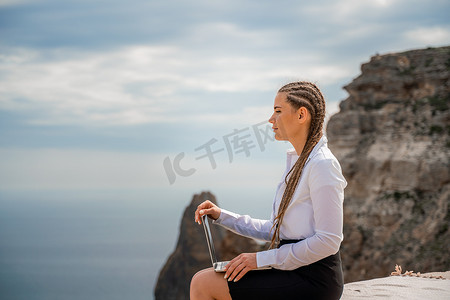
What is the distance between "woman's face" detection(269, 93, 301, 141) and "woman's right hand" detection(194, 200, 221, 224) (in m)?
0.69

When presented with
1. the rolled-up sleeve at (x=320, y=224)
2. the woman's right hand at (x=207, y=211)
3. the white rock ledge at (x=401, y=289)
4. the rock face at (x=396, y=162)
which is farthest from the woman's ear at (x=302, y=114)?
the rock face at (x=396, y=162)

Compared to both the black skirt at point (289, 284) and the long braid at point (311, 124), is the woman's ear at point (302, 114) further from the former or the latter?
the black skirt at point (289, 284)

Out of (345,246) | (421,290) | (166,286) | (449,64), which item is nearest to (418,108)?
(449,64)

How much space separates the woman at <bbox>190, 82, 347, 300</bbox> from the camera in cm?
294

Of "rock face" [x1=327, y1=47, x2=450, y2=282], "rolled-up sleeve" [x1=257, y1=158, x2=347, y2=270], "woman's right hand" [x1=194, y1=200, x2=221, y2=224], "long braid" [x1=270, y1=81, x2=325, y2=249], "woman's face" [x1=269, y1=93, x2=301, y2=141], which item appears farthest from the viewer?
"rock face" [x1=327, y1=47, x2=450, y2=282]

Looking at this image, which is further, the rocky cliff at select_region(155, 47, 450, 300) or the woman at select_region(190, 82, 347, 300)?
the rocky cliff at select_region(155, 47, 450, 300)

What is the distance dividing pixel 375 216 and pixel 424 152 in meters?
5.49

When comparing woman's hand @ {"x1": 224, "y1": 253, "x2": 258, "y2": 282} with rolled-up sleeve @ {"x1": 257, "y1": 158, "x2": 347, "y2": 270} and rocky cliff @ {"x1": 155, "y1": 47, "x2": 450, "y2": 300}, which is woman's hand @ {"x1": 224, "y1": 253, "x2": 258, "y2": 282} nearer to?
rolled-up sleeve @ {"x1": 257, "y1": 158, "x2": 347, "y2": 270}

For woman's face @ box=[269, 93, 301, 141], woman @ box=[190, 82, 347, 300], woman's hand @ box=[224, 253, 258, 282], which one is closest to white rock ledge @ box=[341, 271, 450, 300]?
woman @ box=[190, 82, 347, 300]

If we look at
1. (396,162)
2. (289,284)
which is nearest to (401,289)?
(289,284)

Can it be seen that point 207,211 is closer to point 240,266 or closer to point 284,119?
point 240,266

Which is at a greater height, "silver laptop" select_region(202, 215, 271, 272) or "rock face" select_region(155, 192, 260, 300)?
"silver laptop" select_region(202, 215, 271, 272)

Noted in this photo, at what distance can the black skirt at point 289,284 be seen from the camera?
120 inches

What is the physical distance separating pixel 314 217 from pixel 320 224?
7 centimetres
